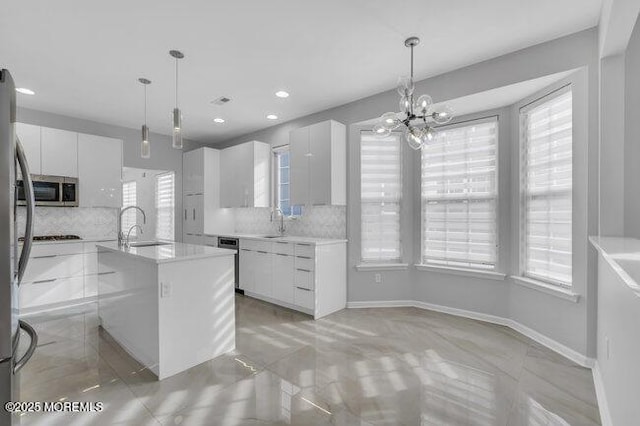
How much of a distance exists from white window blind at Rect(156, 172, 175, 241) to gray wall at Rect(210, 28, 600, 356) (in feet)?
8.30

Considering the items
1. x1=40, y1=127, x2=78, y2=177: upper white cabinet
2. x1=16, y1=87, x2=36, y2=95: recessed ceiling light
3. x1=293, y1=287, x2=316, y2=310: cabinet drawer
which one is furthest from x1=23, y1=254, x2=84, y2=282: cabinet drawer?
x1=293, y1=287, x2=316, y2=310: cabinet drawer

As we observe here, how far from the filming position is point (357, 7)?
235 centimetres

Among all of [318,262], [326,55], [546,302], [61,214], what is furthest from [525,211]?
[61,214]

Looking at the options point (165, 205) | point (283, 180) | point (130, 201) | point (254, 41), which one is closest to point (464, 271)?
point (283, 180)

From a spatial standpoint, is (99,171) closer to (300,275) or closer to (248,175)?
(248,175)

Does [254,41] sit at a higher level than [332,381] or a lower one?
higher

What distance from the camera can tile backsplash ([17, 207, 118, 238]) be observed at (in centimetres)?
460

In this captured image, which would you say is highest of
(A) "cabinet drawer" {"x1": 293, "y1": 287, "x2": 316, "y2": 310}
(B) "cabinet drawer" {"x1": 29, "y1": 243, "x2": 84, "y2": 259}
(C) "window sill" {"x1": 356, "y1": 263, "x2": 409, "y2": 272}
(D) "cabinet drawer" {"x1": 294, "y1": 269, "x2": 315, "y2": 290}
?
(B) "cabinet drawer" {"x1": 29, "y1": 243, "x2": 84, "y2": 259}

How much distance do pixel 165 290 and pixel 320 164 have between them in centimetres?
253

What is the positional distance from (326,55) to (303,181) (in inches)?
72.3

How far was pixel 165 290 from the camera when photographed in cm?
241

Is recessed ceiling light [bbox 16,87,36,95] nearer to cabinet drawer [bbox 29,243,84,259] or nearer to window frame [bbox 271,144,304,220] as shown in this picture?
cabinet drawer [bbox 29,243,84,259]

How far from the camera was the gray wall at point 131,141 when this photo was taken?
459cm

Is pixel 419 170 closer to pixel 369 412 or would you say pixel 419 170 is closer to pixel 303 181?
pixel 303 181
